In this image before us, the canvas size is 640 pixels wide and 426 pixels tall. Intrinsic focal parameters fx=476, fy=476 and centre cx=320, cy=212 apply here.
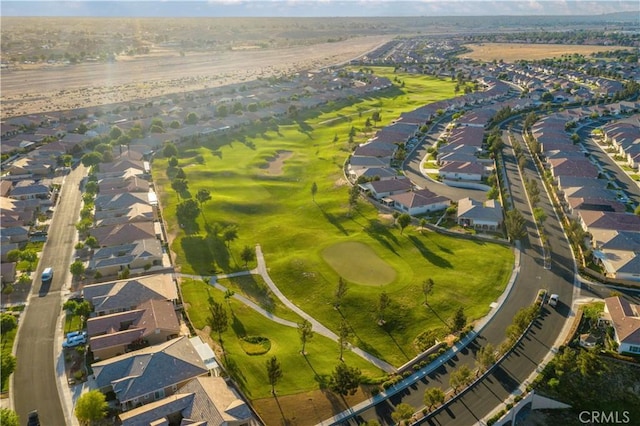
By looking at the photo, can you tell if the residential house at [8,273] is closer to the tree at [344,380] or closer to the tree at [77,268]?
the tree at [77,268]

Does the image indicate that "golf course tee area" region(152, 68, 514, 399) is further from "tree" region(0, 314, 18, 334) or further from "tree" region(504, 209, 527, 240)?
"tree" region(0, 314, 18, 334)

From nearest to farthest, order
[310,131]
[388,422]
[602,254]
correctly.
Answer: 1. [388,422]
2. [602,254]
3. [310,131]

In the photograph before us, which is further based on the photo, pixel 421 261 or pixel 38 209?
pixel 38 209

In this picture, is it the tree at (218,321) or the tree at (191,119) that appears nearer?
the tree at (218,321)

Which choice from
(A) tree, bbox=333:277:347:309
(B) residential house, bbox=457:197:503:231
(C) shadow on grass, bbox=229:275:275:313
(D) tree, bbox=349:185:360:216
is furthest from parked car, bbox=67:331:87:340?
(B) residential house, bbox=457:197:503:231

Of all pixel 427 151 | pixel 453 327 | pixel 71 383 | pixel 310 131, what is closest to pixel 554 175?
pixel 427 151

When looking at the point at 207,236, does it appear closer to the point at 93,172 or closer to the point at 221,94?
the point at 93,172

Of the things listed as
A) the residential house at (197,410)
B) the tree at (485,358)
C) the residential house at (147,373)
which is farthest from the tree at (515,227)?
the residential house at (147,373)

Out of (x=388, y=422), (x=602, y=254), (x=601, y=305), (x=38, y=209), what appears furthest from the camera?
(x=38, y=209)
